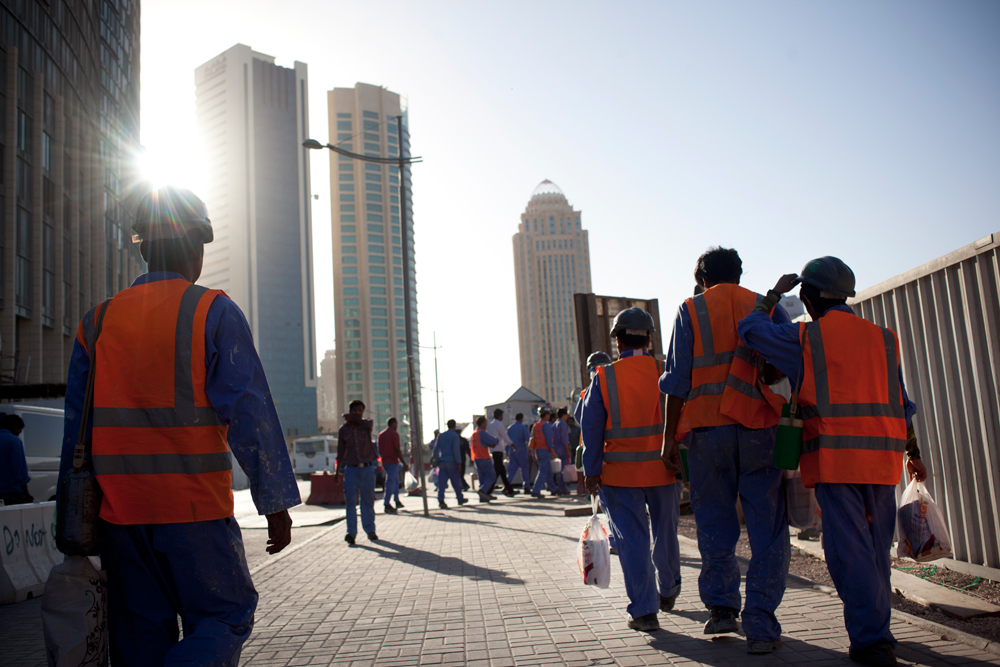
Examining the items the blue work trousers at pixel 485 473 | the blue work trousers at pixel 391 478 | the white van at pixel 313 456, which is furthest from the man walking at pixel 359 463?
the white van at pixel 313 456

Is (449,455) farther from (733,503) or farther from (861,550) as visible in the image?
(861,550)

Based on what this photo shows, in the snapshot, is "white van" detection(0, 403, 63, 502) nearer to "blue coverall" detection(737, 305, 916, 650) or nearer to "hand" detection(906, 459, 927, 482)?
"blue coverall" detection(737, 305, 916, 650)

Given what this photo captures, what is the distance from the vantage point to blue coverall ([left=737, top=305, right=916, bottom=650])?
3.53m

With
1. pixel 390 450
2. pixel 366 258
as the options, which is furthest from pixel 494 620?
pixel 366 258

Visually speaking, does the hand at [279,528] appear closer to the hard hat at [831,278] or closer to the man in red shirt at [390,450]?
the hard hat at [831,278]

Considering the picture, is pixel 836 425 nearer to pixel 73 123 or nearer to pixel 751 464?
pixel 751 464

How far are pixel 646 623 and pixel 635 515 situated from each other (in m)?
0.64

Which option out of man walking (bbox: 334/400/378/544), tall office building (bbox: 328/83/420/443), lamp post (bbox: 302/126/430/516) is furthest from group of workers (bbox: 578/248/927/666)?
tall office building (bbox: 328/83/420/443)

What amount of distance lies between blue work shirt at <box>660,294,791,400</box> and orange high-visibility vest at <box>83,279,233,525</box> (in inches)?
98.6

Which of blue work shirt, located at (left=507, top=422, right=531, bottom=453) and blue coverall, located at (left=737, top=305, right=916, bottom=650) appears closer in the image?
blue coverall, located at (left=737, top=305, right=916, bottom=650)

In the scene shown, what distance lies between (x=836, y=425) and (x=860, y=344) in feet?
1.40

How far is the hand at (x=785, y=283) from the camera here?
4.02 m

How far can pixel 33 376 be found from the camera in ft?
113

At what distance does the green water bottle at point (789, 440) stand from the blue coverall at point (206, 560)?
2.40 meters
